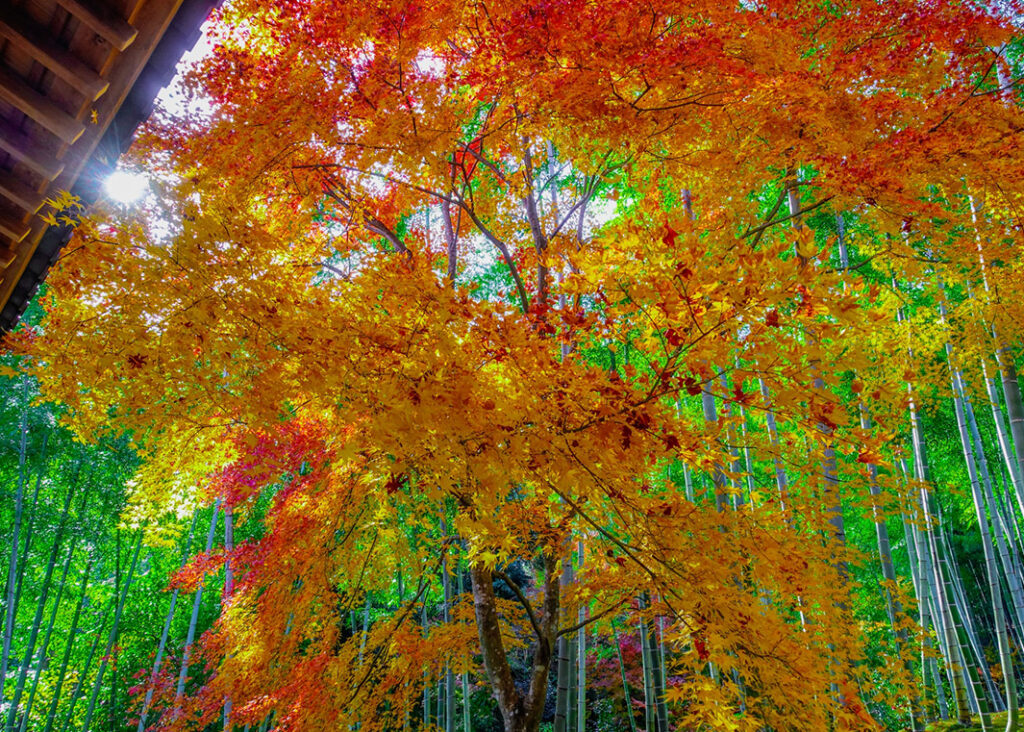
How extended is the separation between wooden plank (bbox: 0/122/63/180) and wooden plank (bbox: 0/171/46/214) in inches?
3.0

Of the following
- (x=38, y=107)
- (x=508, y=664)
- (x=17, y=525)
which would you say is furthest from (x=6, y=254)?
(x=17, y=525)

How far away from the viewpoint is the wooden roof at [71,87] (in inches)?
49.8

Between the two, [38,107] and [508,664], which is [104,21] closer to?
[38,107]

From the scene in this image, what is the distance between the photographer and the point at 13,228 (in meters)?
1.62

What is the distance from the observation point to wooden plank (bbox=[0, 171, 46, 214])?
5.00ft

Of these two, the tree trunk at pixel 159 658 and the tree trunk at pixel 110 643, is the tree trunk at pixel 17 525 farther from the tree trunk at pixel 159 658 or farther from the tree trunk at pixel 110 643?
the tree trunk at pixel 159 658

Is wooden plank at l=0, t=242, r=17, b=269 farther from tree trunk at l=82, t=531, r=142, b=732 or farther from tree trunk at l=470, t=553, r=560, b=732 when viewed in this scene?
tree trunk at l=82, t=531, r=142, b=732

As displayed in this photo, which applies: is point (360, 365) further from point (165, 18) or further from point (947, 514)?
point (947, 514)

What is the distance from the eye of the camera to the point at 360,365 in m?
2.21

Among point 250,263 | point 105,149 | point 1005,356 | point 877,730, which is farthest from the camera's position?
point 1005,356

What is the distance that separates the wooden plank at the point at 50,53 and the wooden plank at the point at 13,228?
1.86 ft

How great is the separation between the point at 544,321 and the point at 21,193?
7.65ft

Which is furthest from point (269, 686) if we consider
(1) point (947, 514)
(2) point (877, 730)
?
(1) point (947, 514)

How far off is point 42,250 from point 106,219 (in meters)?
0.43
